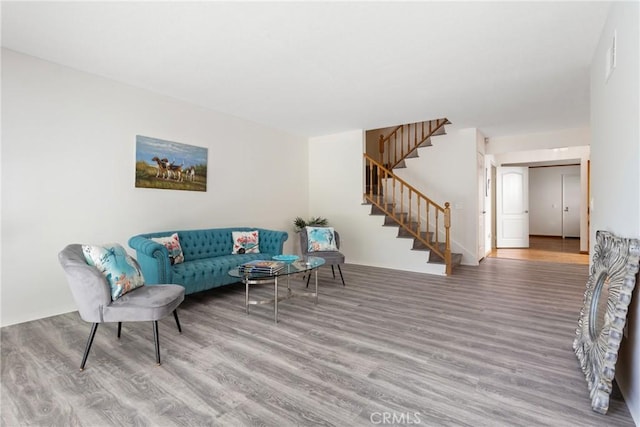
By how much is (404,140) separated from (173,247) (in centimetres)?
590

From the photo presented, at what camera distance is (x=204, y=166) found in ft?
16.2

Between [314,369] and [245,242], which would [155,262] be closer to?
[245,242]

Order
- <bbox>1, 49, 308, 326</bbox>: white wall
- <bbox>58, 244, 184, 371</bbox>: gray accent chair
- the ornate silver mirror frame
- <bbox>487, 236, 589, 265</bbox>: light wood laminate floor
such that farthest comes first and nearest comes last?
<bbox>487, 236, 589, 265</bbox>: light wood laminate floor < <bbox>1, 49, 308, 326</bbox>: white wall < <bbox>58, 244, 184, 371</bbox>: gray accent chair < the ornate silver mirror frame

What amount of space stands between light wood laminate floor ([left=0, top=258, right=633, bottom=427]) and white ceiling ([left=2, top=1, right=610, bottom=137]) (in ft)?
9.11

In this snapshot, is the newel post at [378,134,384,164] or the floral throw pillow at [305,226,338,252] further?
the newel post at [378,134,384,164]

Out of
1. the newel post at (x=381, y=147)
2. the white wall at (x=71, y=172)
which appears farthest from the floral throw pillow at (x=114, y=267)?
the newel post at (x=381, y=147)

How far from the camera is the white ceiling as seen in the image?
2514 mm

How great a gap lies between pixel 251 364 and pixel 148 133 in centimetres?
346

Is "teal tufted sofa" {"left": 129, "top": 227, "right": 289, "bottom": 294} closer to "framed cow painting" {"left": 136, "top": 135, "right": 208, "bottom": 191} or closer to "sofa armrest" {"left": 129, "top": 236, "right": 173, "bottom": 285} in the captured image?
"sofa armrest" {"left": 129, "top": 236, "right": 173, "bottom": 285}

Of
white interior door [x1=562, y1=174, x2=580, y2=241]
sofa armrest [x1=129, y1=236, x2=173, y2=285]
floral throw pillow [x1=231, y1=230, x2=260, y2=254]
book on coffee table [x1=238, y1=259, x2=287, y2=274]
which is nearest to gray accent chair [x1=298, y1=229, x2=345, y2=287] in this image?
floral throw pillow [x1=231, y1=230, x2=260, y2=254]

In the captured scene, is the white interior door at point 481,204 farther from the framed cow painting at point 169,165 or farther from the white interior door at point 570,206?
the white interior door at point 570,206

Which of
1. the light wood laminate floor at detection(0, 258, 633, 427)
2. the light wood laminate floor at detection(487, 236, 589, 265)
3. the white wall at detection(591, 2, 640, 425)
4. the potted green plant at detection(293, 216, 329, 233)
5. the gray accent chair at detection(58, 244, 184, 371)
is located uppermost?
the white wall at detection(591, 2, 640, 425)

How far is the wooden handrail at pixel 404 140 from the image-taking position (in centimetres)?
703

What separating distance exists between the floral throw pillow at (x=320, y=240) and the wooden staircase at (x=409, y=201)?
5.22 feet
